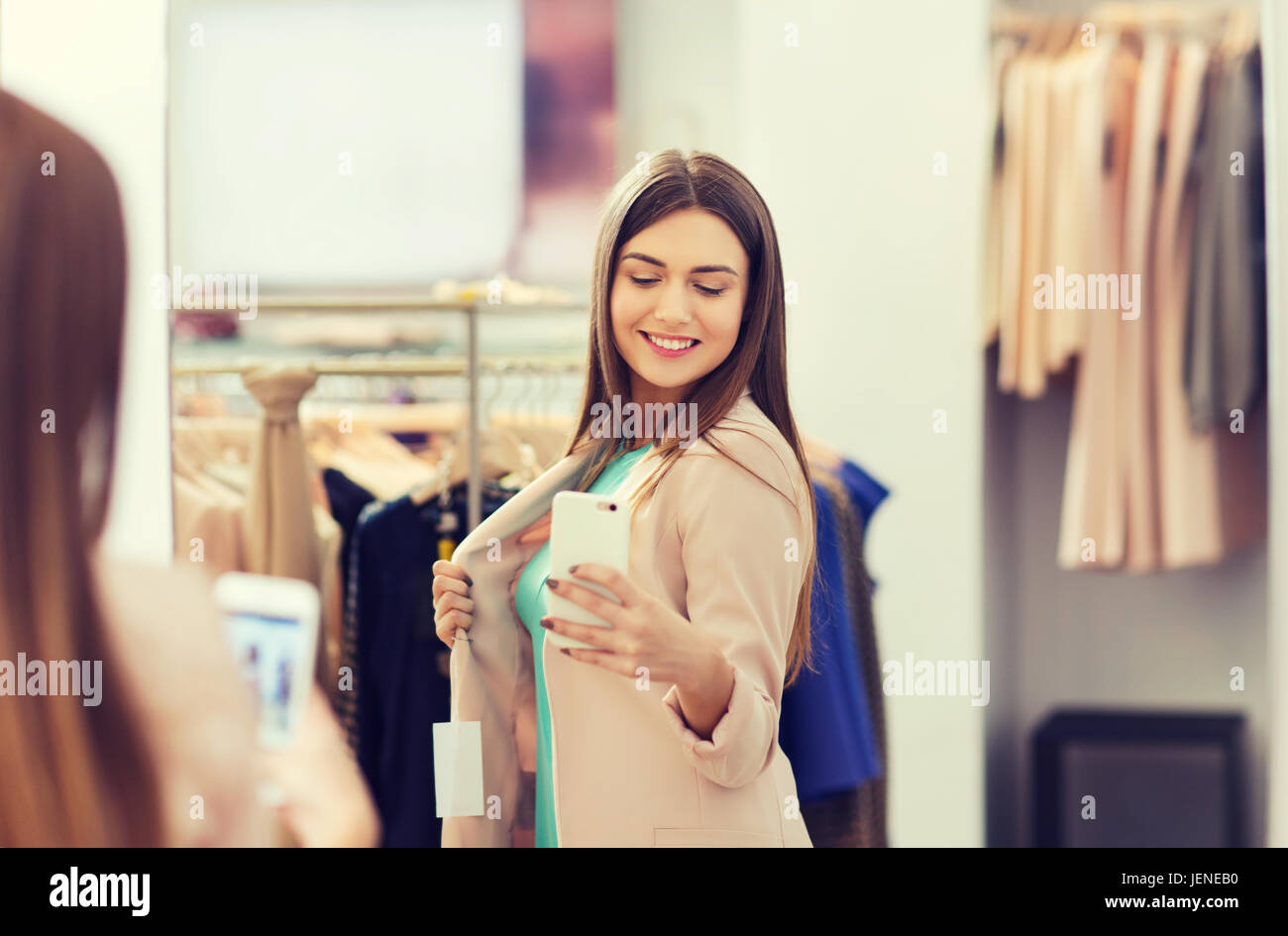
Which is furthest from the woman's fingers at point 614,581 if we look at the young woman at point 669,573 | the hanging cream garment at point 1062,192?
the hanging cream garment at point 1062,192

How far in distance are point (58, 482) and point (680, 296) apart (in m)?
0.64

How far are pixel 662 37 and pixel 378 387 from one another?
748 mm

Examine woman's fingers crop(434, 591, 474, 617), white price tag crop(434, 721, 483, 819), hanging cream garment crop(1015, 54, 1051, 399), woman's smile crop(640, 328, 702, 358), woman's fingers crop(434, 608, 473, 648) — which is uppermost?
hanging cream garment crop(1015, 54, 1051, 399)

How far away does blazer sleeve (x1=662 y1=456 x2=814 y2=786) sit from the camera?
92 centimetres

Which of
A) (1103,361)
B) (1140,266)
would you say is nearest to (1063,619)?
(1103,361)

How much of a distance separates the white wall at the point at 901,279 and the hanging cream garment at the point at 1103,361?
0.27m

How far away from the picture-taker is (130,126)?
44.8 inches

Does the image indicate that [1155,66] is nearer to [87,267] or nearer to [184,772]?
[87,267]

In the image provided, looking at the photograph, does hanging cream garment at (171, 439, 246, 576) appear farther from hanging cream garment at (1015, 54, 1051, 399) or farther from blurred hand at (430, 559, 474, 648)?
hanging cream garment at (1015, 54, 1051, 399)

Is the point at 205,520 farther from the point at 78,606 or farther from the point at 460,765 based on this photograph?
the point at 460,765

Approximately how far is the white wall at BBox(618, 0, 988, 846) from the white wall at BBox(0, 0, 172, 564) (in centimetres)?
55

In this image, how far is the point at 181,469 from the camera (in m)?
1.19

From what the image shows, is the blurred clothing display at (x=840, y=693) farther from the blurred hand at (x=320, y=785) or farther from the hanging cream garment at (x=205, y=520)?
the hanging cream garment at (x=205, y=520)

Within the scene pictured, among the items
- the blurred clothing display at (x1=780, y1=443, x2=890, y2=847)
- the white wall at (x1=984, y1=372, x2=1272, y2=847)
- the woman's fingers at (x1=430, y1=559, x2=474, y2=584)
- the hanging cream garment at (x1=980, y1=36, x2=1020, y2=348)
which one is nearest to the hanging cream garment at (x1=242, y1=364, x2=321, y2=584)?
the woman's fingers at (x1=430, y1=559, x2=474, y2=584)
